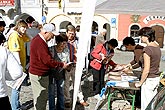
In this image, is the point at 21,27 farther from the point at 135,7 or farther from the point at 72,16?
the point at 72,16

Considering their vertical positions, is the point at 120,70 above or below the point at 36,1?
below

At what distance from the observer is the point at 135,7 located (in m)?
4.24

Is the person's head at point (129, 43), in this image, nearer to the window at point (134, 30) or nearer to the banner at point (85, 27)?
the banner at point (85, 27)

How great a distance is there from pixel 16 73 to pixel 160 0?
2367mm

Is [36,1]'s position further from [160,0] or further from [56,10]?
[160,0]

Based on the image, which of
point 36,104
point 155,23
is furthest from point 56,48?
point 155,23

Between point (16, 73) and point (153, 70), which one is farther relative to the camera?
point (153, 70)

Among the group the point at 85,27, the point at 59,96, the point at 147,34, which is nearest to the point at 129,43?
the point at 147,34

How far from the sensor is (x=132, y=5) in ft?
14.1

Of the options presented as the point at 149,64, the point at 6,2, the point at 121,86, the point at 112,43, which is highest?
the point at 6,2

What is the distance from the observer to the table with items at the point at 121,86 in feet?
14.2

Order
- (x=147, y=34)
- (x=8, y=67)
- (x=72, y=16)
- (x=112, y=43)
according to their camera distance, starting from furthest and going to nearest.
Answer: (x=72, y=16), (x=112, y=43), (x=147, y=34), (x=8, y=67)

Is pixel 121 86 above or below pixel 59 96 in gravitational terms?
above

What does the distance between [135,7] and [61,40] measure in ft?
3.91
